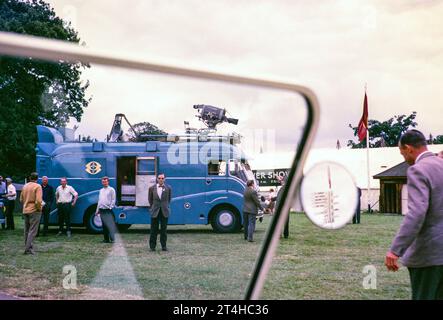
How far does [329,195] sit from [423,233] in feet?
7.04

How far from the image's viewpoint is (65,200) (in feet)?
34.6

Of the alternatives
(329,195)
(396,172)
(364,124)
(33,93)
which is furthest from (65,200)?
(396,172)

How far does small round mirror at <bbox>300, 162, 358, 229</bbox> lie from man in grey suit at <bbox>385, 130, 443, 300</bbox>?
194 centimetres

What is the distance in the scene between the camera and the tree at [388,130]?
140ft

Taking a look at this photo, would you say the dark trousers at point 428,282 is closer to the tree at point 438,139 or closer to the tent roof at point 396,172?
the tent roof at point 396,172

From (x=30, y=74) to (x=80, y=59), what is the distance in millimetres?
426

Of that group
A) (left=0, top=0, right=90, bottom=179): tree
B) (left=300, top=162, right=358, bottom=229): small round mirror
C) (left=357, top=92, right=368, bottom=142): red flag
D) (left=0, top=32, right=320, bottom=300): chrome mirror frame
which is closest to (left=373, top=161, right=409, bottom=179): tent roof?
(left=357, top=92, right=368, bottom=142): red flag

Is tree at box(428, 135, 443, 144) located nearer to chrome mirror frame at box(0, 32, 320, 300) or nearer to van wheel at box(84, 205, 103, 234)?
van wheel at box(84, 205, 103, 234)

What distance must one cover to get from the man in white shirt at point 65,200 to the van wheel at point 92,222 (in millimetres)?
435

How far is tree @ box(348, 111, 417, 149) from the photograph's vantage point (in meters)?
42.6

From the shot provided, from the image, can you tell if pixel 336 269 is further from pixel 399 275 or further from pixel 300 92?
pixel 300 92

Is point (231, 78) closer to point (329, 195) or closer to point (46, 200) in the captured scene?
point (329, 195)

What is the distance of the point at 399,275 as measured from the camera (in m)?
6.53
